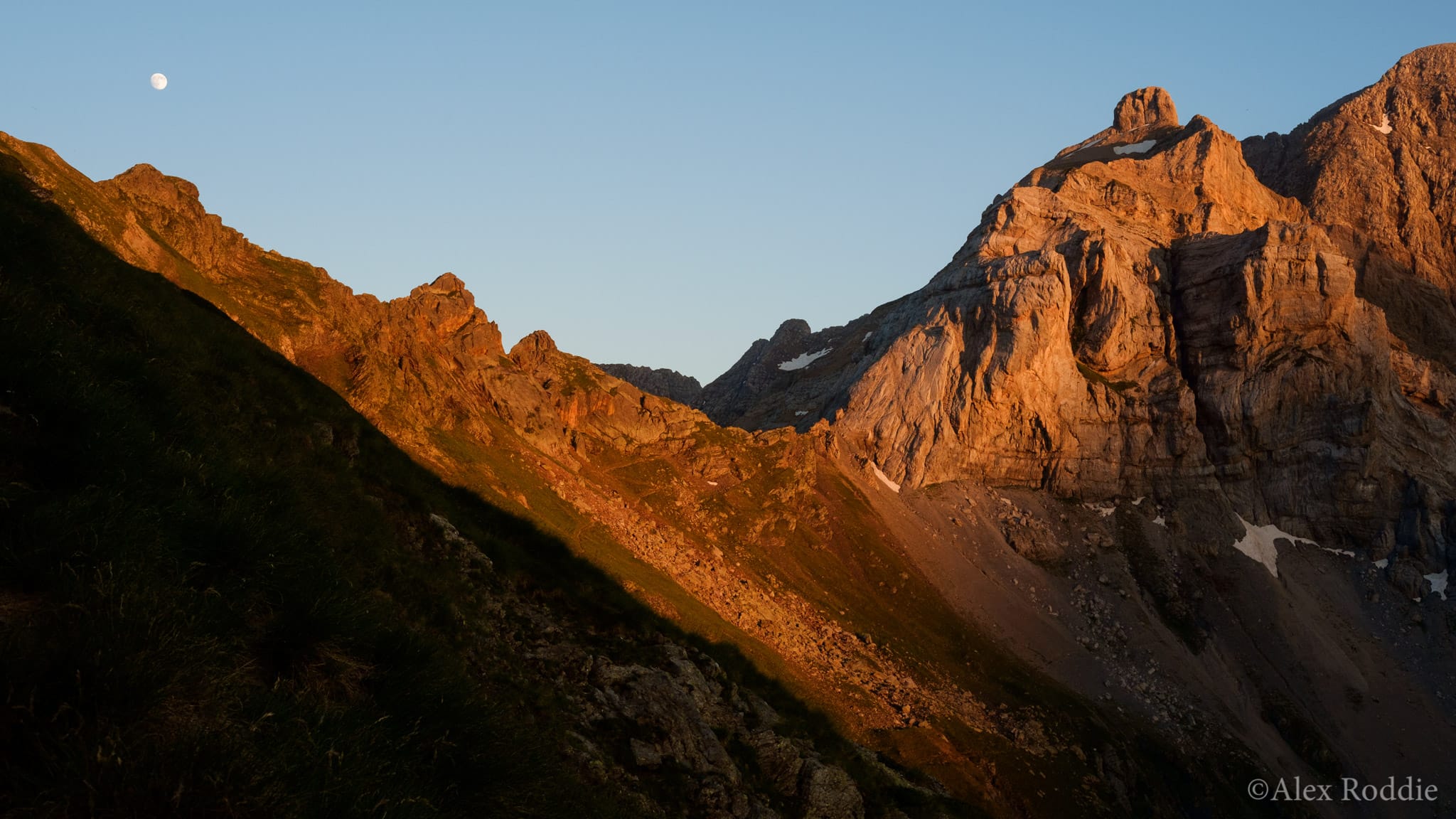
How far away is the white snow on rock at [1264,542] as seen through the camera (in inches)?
4904

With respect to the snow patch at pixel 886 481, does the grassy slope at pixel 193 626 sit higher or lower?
lower

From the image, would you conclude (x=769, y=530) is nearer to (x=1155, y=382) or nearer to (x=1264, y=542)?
(x=1155, y=382)

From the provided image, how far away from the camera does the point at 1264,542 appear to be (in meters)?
128

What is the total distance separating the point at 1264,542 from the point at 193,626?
14623 cm

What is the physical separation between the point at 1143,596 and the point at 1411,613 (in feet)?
126

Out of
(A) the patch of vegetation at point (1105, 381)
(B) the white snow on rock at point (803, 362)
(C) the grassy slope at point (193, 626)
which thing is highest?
(A) the patch of vegetation at point (1105, 381)

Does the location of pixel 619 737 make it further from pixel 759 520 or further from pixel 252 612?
pixel 759 520

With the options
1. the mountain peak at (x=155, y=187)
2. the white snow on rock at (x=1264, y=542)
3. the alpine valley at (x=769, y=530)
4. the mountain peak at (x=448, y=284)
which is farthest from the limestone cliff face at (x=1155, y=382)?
the mountain peak at (x=155, y=187)

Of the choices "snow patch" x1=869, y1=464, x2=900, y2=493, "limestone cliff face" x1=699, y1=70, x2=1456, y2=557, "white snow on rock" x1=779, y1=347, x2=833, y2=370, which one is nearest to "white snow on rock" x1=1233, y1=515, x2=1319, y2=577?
"limestone cliff face" x1=699, y1=70, x2=1456, y2=557

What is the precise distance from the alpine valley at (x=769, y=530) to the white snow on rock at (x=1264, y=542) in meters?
0.91

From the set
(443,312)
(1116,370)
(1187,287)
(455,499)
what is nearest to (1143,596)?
(1116,370)

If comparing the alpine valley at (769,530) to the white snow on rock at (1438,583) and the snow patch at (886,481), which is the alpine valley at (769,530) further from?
the white snow on rock at (1438,583)

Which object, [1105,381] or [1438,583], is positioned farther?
[1105,381]

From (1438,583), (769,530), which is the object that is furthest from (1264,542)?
(769,530)
